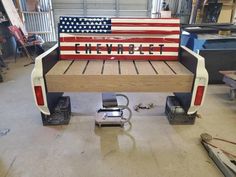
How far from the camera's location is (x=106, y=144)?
1896 millimetres

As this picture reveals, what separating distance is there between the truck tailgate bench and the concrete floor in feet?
0.97

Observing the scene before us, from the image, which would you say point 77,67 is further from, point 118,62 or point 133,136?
point 133,136

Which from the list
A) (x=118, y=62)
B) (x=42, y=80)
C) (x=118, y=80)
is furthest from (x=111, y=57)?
(x=42, y=80)

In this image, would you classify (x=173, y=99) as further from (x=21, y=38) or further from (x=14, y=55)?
(x=14, y=55)

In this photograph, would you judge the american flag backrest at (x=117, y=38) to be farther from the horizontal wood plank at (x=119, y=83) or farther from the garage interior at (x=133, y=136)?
the horizontal wood plank at (x=119, y=83)

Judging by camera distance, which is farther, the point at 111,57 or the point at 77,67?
the point at 111,57

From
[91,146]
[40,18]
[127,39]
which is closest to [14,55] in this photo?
[40,18]

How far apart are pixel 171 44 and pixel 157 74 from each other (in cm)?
64

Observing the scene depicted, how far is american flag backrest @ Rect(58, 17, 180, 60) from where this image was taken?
228cm

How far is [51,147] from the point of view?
72.8 inches

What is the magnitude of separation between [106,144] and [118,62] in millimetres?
938

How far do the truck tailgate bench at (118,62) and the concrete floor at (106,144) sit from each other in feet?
0.97

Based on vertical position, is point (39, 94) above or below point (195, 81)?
below

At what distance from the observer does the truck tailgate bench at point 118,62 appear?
1854 millimetres
